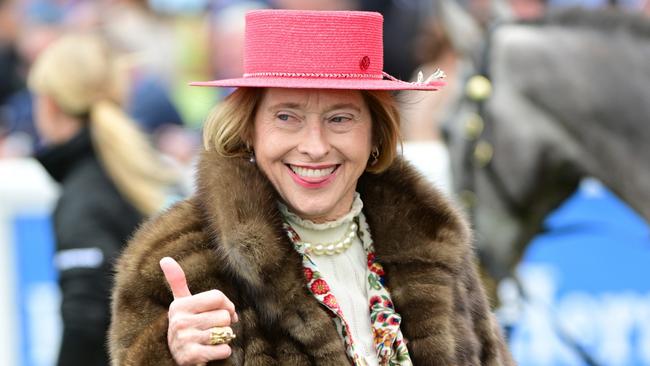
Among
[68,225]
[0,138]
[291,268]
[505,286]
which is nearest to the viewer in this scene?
[291,268]

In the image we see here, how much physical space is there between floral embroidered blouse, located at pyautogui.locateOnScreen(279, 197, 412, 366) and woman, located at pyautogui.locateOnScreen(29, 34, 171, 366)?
7.38 ft

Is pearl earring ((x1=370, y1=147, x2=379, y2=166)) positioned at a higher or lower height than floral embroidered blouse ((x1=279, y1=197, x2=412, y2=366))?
higher

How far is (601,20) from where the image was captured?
210 inches

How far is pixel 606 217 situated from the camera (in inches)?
240

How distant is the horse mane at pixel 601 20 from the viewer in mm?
5215

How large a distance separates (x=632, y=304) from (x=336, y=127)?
3.75 m

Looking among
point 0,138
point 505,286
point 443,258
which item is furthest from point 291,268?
point 0,138

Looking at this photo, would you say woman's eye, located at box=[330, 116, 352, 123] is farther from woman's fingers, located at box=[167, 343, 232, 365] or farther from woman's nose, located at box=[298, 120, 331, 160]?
woman's fingers, located at box=[167, 343, 232, 365]

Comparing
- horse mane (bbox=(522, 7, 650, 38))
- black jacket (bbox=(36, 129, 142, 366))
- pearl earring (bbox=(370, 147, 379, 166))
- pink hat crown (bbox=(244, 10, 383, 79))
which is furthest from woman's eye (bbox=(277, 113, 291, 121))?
horse mane (bbox=(522, 7, 650, 38))

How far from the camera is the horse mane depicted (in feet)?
17.1

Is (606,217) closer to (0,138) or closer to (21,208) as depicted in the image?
(21,208)

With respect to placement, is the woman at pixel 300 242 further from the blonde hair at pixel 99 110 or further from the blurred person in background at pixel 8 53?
the blurred person in background at pixel 8 53

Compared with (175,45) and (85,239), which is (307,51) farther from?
(175,45)

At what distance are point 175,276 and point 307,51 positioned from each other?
628 mm
